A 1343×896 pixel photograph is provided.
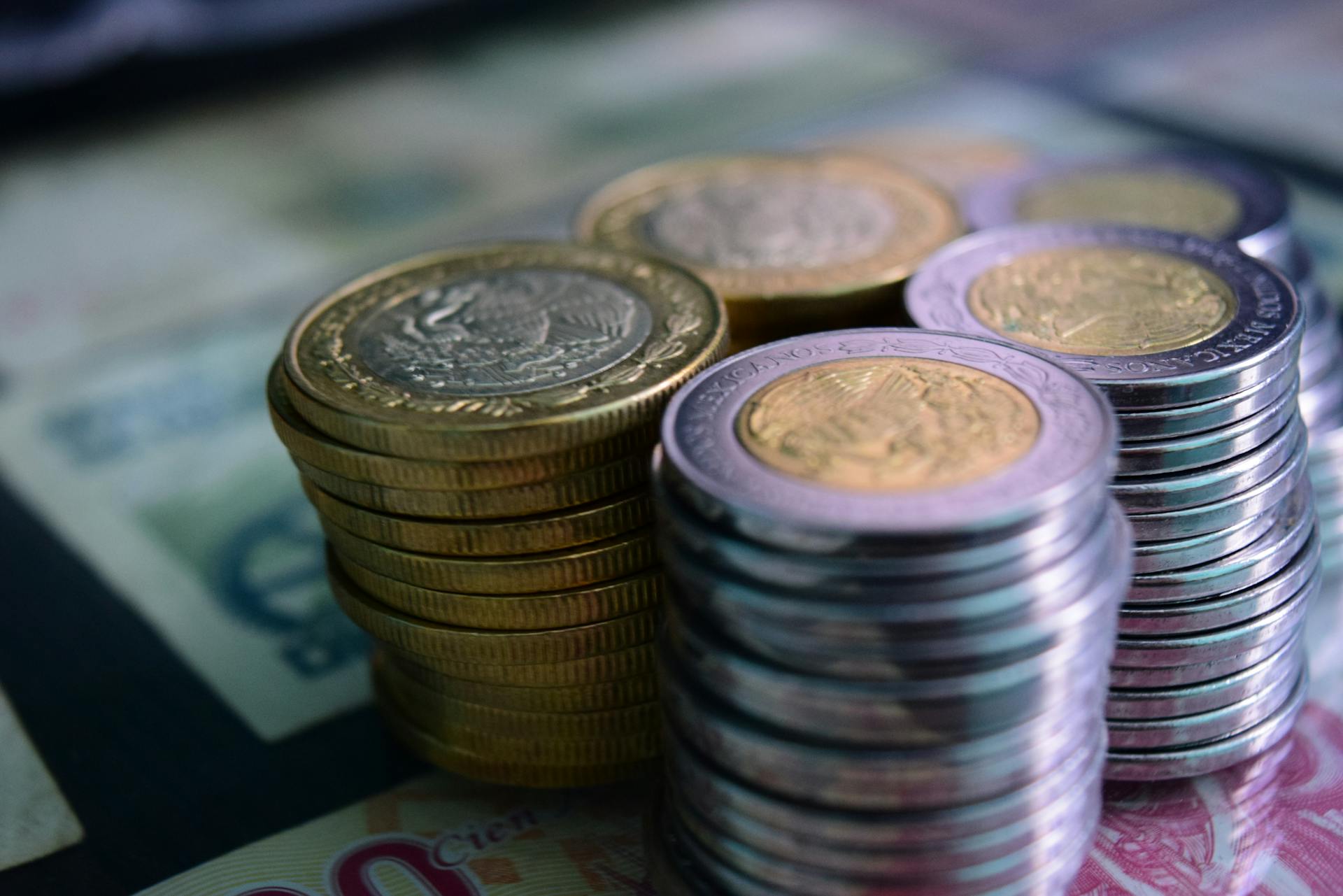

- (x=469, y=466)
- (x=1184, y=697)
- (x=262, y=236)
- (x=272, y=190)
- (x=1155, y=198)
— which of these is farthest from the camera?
(x=272, y=190)

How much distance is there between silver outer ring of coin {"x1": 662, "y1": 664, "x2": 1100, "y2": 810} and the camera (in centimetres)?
100

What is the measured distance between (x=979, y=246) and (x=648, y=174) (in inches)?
24.6

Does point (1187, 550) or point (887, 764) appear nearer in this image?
point (887, 764)

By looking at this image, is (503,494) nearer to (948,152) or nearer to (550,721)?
(550,721)

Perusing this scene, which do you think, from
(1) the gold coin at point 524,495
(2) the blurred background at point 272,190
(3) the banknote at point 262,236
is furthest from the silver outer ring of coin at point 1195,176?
(3) the banknote at point 262,236

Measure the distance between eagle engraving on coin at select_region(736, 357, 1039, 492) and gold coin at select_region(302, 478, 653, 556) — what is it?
192 millimetres

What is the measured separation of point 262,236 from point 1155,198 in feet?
6.63

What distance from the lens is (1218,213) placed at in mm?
1740

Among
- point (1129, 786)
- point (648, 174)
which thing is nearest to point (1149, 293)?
point (1129, 786)

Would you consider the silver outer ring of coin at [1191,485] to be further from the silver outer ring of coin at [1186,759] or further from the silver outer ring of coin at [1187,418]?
the silver outer ring of coin at [1186,759]

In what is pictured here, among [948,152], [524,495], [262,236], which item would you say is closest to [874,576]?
[524,495]

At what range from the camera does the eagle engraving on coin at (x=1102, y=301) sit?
1294 mm

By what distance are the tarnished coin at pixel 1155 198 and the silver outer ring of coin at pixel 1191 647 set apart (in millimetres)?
563

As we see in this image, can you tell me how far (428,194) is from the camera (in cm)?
314
